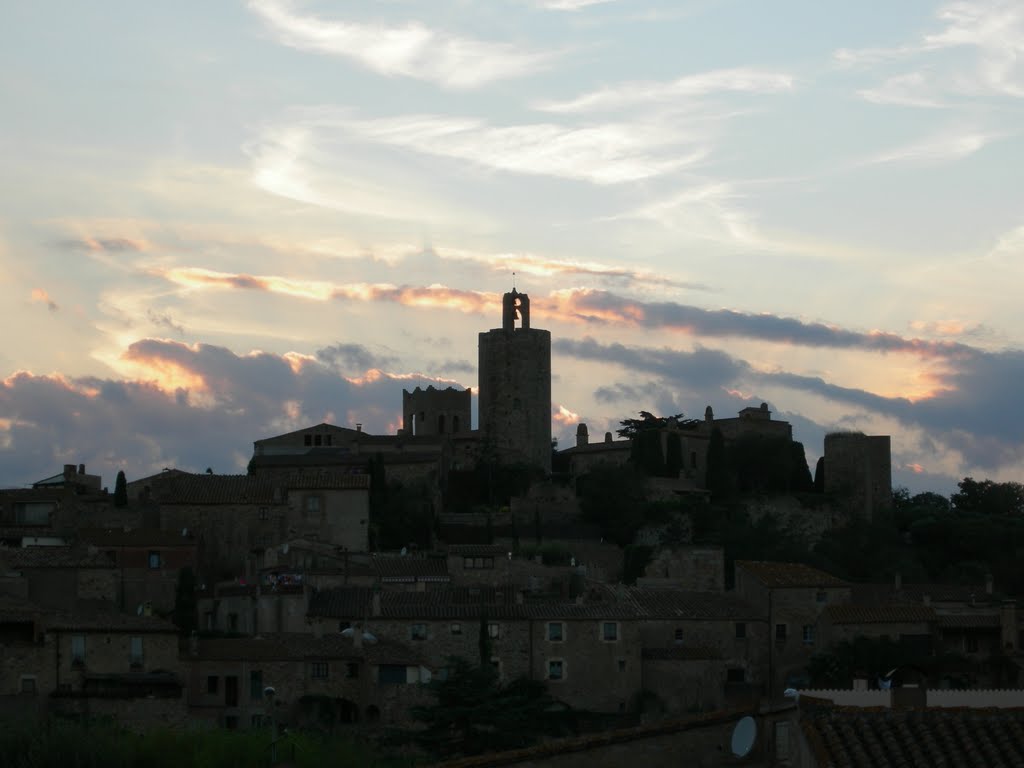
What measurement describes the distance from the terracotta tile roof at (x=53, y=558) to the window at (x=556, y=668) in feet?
45.9

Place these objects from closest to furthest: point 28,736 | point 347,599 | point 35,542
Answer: point 28,736, point 347,599, point 35,542

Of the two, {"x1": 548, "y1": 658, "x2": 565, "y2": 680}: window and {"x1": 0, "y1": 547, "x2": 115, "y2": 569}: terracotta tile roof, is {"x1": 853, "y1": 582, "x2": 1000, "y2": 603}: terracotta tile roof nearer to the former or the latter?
{"x1": 548, "y1": 658, "x2": 565, "y2": 680}: window

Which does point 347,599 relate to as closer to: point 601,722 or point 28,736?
point 601,722

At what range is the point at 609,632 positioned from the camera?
56.5 metres

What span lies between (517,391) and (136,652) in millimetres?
40954

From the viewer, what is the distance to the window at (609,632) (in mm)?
56406

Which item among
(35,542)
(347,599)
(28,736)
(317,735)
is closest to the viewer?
(28,736)

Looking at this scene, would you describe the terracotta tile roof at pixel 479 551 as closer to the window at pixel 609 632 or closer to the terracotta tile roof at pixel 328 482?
the terracotta tile roof at pixel 328 482

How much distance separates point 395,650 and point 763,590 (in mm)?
12977

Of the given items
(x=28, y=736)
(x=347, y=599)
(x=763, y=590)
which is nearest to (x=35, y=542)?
(x=347, y=599)

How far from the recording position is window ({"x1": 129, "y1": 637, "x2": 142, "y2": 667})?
167 feet

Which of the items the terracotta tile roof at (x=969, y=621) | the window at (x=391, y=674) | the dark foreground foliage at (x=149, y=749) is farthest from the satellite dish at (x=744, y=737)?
the terracotta tile roof at (x=969, y=621)

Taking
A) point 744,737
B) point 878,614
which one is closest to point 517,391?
point 878,614

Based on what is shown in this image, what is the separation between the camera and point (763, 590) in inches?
2402
